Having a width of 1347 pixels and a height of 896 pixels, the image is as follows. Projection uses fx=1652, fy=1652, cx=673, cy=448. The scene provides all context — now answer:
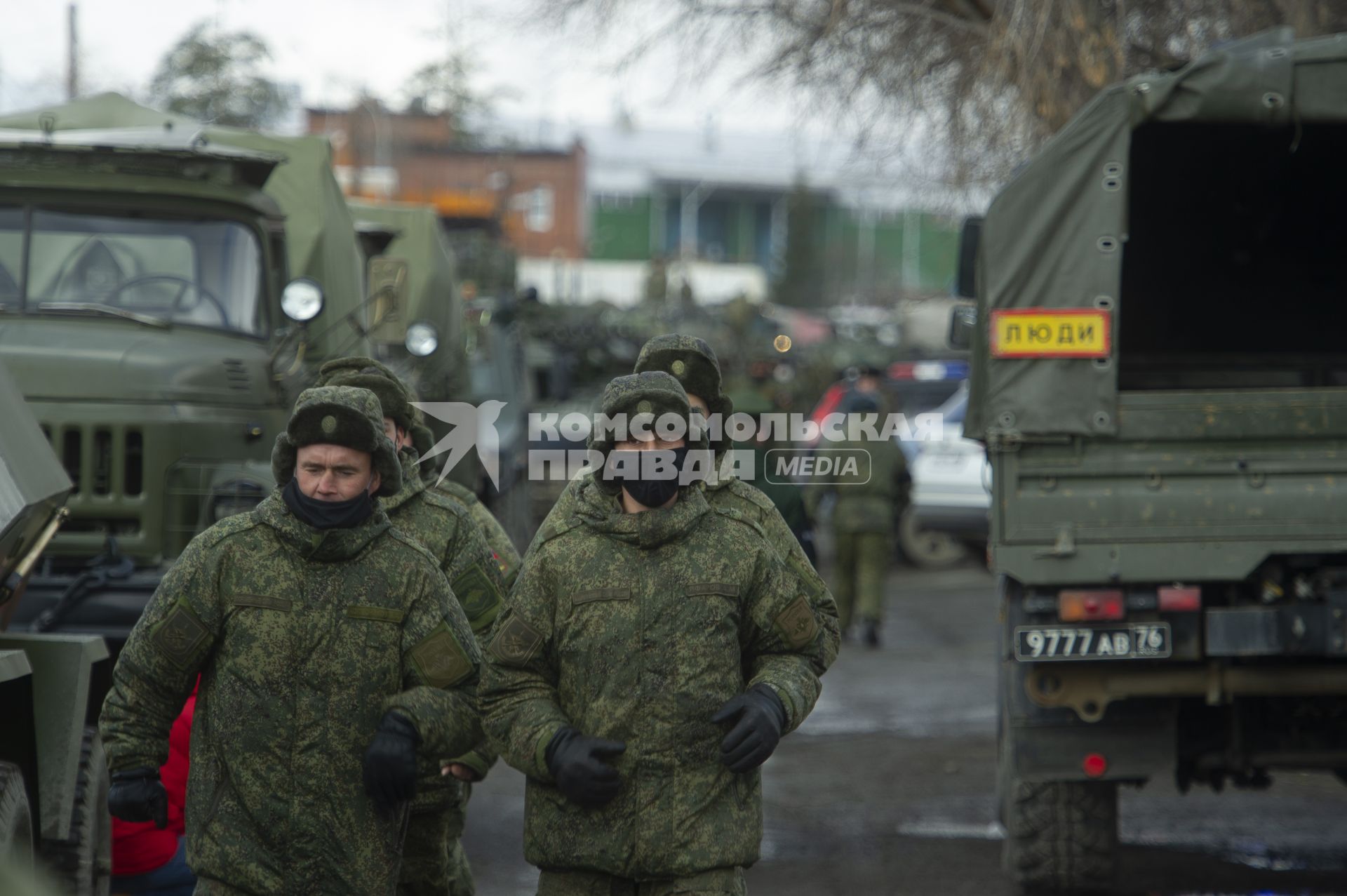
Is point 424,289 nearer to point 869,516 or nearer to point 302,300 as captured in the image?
point 869,516

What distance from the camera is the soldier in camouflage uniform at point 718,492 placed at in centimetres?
394

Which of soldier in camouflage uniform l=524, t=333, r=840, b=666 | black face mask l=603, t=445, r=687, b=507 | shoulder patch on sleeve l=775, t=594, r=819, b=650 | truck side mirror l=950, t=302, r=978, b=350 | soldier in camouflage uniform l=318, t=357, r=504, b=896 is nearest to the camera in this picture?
black face mask l=603, t=445, r=687, b=507

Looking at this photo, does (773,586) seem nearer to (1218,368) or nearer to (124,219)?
(124,219)

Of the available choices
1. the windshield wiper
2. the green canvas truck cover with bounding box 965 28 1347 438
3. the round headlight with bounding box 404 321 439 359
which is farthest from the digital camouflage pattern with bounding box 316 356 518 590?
the round headlight with bounding box 404 321 439 359

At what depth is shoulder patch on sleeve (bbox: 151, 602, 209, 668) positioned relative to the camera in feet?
11.7

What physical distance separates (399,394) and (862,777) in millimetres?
3973

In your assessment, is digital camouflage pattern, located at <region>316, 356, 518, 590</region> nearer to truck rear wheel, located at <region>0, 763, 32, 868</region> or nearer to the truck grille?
truck rear wheel, located at <region>0, 763, 32, 868</region>

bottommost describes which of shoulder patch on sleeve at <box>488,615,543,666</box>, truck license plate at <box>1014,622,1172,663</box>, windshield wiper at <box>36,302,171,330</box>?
truck license plate at <box>1014,622,1172,663</box>

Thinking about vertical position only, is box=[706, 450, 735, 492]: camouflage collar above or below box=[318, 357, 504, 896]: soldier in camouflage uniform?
above

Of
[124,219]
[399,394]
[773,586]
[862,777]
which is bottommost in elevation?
[862,777]

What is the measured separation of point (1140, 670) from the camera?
574 centimetres

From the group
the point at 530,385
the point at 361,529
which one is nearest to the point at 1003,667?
the point at 361,529

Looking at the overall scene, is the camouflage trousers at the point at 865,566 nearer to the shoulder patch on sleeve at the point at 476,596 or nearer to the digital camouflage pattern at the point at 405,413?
the digital camouflage pattern at the point at 405,413

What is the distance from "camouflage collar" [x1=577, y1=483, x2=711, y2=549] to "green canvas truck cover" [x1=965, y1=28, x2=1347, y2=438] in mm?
2375
